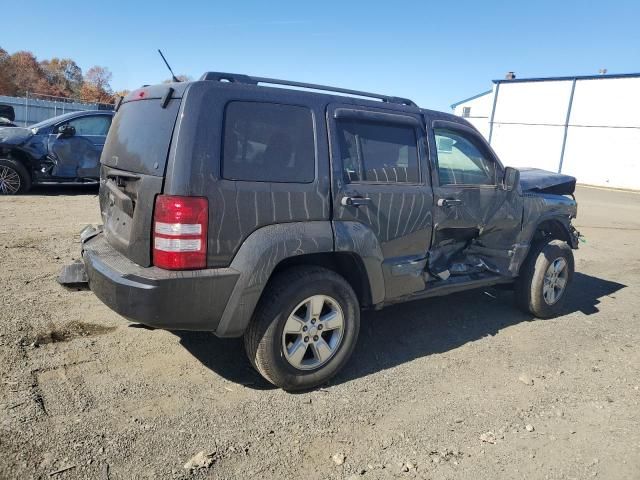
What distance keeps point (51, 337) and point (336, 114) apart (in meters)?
2.74

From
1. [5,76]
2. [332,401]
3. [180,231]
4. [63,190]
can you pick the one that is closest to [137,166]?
[180,231]

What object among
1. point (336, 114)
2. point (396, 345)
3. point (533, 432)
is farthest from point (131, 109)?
point (533, 432)

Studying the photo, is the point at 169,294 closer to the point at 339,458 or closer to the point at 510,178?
the point at 339,458

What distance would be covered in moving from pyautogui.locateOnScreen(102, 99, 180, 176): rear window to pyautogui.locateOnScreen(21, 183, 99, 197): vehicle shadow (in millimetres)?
7487

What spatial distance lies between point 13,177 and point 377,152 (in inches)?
333

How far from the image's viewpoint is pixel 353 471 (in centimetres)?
275

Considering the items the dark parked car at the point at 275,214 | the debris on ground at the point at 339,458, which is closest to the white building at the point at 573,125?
the dark parked car at the point at 275,214

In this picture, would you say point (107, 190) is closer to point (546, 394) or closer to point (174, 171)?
point (174, 171)

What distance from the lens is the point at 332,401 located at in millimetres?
3445

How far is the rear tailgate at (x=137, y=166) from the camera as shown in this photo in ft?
10.1

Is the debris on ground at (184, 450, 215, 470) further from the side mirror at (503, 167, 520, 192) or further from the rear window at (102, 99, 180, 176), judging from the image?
the side mirror at (503, 167, 520, 192)

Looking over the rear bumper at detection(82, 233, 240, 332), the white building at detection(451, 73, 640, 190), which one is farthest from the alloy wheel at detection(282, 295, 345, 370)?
the white building at detection(451, 73, 640, 190)

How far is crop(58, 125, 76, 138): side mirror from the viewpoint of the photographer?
9797mm

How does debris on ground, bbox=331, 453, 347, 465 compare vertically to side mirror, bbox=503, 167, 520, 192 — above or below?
below
